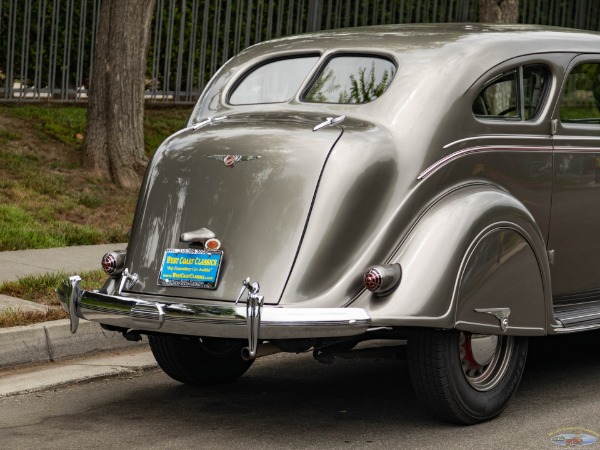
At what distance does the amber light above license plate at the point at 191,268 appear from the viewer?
18.2 feet

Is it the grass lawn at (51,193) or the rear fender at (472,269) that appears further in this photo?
the grass lawn at (51,193)

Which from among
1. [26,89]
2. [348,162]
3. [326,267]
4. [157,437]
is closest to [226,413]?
[157,437]

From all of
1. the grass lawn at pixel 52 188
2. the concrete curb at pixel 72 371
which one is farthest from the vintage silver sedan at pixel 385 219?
the grass lawn at pixel 52 188

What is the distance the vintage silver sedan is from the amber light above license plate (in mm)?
10

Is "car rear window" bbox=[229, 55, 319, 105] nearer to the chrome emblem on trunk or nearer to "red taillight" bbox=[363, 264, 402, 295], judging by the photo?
the chrome emblem on trunk

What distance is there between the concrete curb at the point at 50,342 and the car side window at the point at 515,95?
2.72 m

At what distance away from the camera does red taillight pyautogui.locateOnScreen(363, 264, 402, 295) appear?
5359 mm

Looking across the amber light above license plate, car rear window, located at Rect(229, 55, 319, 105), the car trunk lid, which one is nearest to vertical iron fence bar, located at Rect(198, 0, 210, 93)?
car rear window, located at Rect(229, 55, 319, 105)

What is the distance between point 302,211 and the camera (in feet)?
18.2

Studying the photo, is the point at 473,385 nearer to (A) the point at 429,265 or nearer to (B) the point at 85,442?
(A) the point at 429,265

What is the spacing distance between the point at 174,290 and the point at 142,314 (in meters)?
0.24

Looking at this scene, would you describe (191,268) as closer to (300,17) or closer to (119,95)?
(119,95)

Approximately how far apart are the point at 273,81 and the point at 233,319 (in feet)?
5.91

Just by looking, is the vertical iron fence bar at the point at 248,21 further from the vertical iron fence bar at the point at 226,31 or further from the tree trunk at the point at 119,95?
the tree trunk at the point at 119,95
